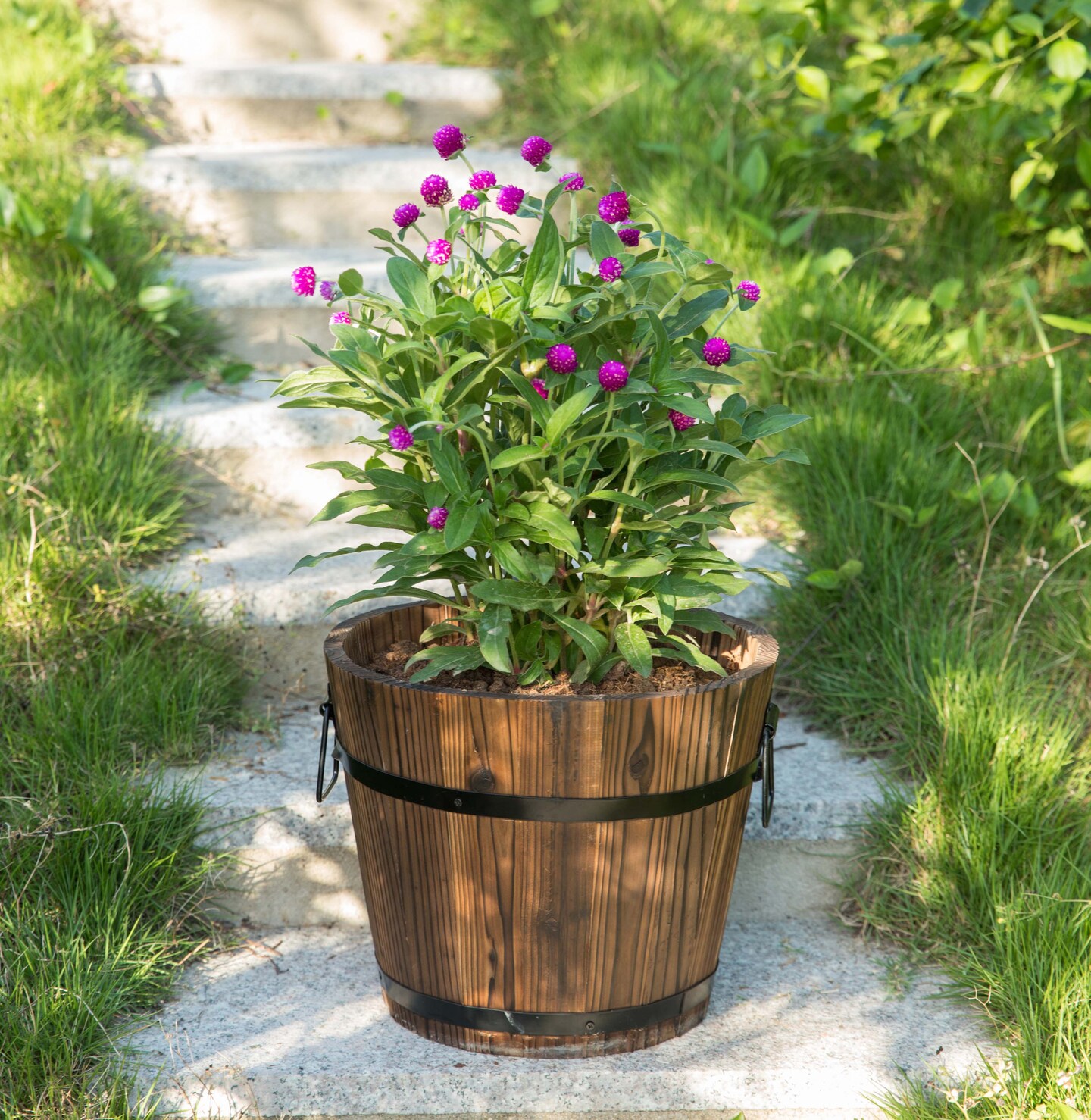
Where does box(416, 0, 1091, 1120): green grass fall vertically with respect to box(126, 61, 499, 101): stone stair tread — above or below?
below

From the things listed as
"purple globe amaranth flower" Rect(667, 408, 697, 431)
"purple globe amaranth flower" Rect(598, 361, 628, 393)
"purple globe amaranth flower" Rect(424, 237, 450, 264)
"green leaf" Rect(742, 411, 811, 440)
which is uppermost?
"purple globe amaranth flower" Rect(424, 237, 450, 264)

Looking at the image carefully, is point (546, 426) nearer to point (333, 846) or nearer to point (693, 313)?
point (693, 313)

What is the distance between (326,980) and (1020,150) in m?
2.54

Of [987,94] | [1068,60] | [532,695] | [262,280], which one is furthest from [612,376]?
[262,280]

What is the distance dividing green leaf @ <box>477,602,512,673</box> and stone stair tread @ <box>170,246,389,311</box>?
164cm

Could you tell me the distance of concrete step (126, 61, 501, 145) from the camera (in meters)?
3.73

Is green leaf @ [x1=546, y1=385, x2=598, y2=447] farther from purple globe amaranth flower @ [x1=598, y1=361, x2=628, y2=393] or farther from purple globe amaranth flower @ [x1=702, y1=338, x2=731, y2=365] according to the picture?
purple globe amaranth flower @ [x1=702, y1=338, x2=731, y2=365]

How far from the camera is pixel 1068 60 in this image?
86.0 inches

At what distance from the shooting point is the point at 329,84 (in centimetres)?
381

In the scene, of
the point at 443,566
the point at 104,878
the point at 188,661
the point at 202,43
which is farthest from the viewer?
the point at 202,43

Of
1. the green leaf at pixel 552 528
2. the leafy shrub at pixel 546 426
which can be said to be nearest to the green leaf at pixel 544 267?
the leafy shrub at pixel 546 426

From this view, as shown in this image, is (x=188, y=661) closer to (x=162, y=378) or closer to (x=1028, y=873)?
(x=162, y=378)

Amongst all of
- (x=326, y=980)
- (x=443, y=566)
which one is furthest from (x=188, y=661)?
(x=443, y=566)

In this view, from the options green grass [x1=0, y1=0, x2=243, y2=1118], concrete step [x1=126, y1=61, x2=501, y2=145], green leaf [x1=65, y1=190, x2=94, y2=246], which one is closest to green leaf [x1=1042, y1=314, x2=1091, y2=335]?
green grass [x1=0, y1=0, x2=243, y2=1118]
